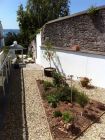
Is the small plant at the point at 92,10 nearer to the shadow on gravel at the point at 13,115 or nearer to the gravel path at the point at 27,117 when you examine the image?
the gravel path at the point at 27,117

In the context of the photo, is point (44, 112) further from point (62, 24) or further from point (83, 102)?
point (62, 24)

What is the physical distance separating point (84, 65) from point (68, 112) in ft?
22.6

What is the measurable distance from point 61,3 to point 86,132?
1306 inches

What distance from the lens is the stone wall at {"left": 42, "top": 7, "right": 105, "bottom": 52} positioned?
16.5m

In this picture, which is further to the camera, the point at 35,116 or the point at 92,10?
the point at 92,10

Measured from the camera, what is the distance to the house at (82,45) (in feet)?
51.5

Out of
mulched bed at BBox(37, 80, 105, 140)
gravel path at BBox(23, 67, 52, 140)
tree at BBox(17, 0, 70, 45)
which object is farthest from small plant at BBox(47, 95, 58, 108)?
tree at BBox(17, 0, 70, 45)

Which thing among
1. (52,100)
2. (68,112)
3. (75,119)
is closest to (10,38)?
(52,100)

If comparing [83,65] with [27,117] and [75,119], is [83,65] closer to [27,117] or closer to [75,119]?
[75,119]

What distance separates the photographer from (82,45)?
18281mm

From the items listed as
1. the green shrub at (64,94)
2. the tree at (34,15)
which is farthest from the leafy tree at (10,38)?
the green shrub at (64,94)

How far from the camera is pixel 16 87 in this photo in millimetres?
15289

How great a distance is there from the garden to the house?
2.81 meters

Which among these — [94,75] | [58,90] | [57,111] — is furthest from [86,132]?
[94,75]
